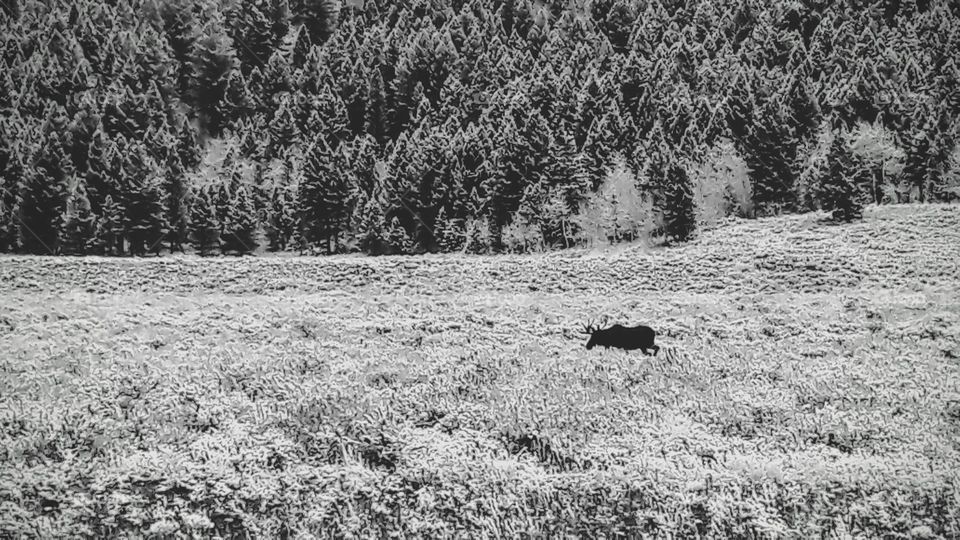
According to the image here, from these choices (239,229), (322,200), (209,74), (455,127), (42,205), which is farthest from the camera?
(209,74)

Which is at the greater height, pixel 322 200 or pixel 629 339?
pixel 322 200

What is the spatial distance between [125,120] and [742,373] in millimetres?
69742

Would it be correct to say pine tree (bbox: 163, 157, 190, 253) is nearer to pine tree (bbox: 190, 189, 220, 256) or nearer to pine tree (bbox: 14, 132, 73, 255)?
pine tree (bbox: 190, 189, 220, 256)

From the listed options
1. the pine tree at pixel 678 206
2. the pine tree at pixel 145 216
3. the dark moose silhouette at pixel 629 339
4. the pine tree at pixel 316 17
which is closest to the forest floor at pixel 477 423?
the dark moose silhouette at pixel 629 339

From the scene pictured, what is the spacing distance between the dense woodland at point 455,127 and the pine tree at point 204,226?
0.46 ft

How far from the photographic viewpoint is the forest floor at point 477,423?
611 cm

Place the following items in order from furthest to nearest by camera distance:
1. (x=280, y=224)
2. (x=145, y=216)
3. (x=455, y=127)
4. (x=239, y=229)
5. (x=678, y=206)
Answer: (x=455, y=127)
(x=280, y=224)
(x=239, y=229)
(x=145, y=216)
(x=678, y=206)

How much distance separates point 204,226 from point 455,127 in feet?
89.1

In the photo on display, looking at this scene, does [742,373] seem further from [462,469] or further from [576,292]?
[576,292]

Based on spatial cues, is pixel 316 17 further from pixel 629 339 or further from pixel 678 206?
pixel 629 339

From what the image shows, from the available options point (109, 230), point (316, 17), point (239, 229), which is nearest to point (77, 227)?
point (109, 230)

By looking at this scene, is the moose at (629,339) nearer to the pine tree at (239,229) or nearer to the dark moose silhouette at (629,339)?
the dark moose silhouette at (629,339)

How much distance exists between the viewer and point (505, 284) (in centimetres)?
2867

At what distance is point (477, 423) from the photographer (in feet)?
26.9
